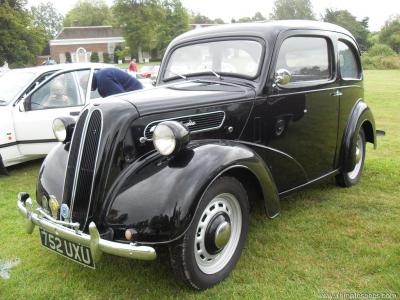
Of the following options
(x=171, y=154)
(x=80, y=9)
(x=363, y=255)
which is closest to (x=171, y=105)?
(x=171, y=154)

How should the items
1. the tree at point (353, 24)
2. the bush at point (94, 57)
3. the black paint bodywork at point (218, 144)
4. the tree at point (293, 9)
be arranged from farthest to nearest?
the tree at point (293, 9), the bush at point (94, 57), the tree at point (353, 24), the black paint bodywork at point (218, 144)

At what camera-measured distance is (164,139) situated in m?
2.74

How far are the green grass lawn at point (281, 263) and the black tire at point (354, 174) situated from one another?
27 cm

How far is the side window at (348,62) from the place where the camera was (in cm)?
464

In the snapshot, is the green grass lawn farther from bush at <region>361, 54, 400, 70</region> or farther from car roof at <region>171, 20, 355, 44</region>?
bush at <region>361, 54, 400, 70</region>

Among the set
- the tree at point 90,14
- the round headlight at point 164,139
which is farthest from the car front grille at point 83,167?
the tree at point 90,14

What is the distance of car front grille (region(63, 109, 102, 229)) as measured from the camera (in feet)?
9.29

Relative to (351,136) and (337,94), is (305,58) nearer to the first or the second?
(337,94)

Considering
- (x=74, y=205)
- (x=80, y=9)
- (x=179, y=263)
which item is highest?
(x=80, y=9)

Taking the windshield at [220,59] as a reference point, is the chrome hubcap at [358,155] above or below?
below

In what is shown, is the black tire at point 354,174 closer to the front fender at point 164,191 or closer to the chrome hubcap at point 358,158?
the chrome hubcap at point 358,158

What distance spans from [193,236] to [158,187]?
0.42m

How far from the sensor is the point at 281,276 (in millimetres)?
3098

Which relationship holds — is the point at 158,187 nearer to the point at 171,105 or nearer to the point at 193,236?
the point at 193,236
